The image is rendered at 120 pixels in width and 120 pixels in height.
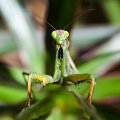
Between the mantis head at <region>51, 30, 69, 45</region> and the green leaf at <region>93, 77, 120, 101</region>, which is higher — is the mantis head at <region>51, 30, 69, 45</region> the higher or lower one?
the higher one

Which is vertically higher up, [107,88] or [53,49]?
[53,49]

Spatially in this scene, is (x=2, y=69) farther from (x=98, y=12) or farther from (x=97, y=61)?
(x=98, y=12)

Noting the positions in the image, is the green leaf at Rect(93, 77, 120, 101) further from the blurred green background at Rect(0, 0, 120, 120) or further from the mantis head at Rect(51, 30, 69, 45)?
the mantis head at Rect(51, 30, 69, 45)

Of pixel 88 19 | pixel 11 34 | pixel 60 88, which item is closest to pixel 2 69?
pixel 11 34

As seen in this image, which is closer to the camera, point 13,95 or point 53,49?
point 13,95

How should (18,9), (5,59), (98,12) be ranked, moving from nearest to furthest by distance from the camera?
(18,9), (5,59), (98,12)

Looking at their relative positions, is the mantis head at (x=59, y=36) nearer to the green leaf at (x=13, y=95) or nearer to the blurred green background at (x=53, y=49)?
the blurred green background at (x=53, y=49)

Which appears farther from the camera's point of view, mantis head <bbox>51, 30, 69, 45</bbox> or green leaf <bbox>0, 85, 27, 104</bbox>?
green leaf <bbox>0, 85, 27, 104</bbox>

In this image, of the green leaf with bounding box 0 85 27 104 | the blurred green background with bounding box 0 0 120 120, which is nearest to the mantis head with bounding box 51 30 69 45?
the blurred green background with bounding box 0 0 120 120
